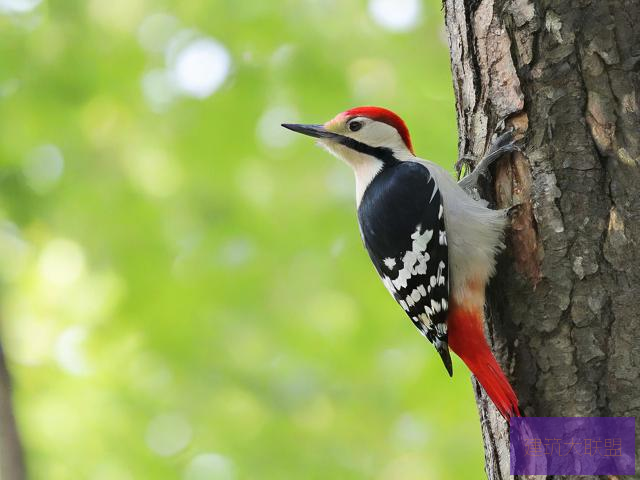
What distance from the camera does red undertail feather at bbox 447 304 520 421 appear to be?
7.63 ft

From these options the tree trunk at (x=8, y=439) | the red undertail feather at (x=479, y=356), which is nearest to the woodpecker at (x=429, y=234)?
the red undertail feather at (x=479, y=356)

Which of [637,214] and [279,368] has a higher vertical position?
[279,368]

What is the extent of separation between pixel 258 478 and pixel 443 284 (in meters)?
2.90

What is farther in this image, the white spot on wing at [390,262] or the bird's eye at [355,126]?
the bird's eye at [355,126]

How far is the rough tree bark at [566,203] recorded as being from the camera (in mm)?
2213

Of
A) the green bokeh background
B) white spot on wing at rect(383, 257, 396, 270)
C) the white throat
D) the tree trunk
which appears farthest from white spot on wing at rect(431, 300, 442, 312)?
the green bokeh background

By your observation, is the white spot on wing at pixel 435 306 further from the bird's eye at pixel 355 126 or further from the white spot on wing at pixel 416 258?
the bird's eye at pixel 355 126

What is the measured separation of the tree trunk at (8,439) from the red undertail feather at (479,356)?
4.62 ft

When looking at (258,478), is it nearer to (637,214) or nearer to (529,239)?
(529,239)

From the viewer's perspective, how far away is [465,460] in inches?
200

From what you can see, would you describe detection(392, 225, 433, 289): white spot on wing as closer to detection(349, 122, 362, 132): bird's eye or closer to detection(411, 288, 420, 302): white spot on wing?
detection(411, 288, 420, 302): white spot on wing

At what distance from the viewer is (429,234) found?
2932mm

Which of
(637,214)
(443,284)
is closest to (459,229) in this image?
(443,284)

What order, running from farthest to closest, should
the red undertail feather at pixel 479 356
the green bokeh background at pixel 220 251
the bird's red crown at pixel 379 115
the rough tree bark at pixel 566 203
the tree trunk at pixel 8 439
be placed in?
1. the green bokeh background at pixel 220 251
2. the bird's red crown at pixel 379 115
3. the red undertail feather at pixel 479 356
4. the rough tree bark at pixel 566 203
5. the tree trunk at pixel 8 439
